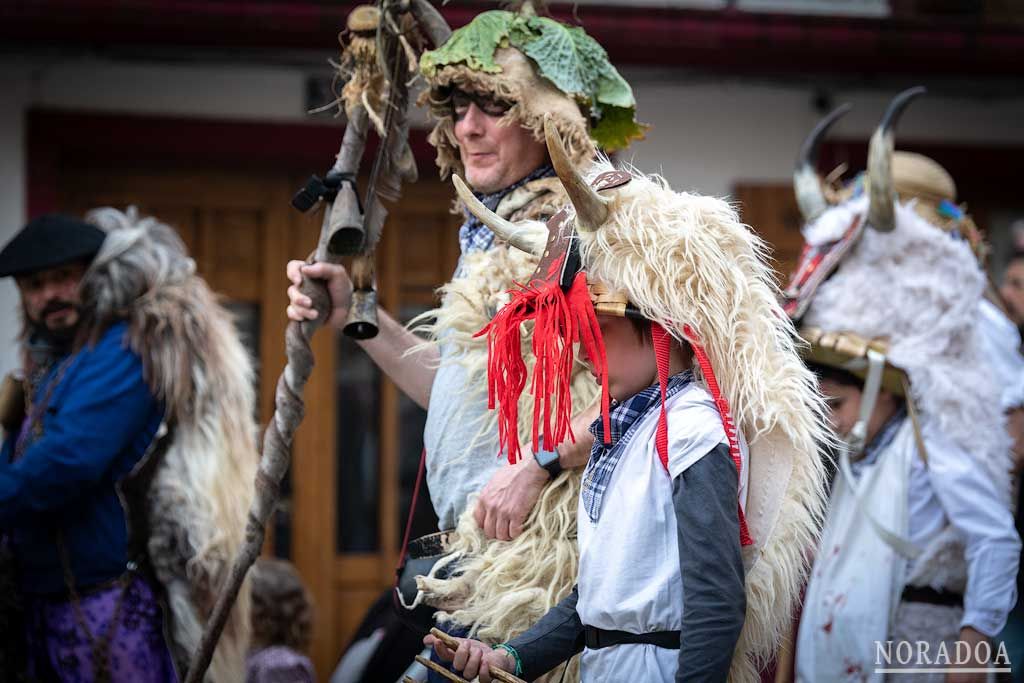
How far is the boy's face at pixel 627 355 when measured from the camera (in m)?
2.31

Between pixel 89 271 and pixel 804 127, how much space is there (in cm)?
413

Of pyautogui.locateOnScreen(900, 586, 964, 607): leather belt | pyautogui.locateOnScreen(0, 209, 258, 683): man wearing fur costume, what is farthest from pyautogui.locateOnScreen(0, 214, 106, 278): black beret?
pyautogui.locateOnScreen(900, 586, 964, 607): leather belt

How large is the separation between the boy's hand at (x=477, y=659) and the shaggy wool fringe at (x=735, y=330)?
464mm

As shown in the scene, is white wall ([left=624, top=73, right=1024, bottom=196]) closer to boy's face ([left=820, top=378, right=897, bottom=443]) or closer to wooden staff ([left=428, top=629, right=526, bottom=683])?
boy's face ([left=820, top=378, right=897, bottom=443])

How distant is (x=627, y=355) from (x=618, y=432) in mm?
160

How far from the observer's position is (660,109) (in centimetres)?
635

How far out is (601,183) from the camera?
234 cm

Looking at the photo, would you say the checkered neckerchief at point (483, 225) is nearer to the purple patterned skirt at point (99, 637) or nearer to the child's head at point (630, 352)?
the child's head at point (630, 352)

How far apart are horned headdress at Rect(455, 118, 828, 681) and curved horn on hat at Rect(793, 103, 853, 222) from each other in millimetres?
1871

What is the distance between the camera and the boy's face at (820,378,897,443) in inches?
145

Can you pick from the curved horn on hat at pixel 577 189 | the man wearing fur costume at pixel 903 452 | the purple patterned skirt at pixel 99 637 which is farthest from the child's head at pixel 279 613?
the curved horn on hat at pixel 577 189

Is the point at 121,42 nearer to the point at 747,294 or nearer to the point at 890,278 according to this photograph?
the point at 890,278

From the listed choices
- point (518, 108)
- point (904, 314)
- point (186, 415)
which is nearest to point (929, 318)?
point (904, 314)

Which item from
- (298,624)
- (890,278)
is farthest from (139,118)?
(890,278)
